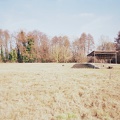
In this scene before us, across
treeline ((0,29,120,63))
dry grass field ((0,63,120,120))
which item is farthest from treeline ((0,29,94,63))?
dry grass field ((0,63,120,120))

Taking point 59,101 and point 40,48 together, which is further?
point 40,48

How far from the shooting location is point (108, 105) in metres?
6.81

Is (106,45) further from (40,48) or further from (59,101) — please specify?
(59,101)

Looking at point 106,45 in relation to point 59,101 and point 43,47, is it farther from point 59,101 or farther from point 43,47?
point 59,101

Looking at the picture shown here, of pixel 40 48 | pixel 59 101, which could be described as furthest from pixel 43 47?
pixel 59 101

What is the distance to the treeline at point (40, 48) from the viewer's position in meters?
46.2

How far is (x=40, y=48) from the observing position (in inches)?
1880

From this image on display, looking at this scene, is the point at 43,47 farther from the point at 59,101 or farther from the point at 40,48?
the point at 59,101

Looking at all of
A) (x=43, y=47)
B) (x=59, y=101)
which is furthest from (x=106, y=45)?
(x=59, y=101)

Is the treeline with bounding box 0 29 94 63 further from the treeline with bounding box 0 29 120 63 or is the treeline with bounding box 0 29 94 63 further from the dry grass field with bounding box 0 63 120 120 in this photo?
the dry grass field with bounding box 0 63 120 120

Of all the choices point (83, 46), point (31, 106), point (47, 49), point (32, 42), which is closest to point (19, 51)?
point (32, 42)

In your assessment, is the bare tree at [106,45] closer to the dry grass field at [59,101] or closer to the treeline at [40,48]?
the treeline at [40,48]

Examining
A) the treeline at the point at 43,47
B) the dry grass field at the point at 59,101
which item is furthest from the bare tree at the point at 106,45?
the dry grass field at the point at 59,101

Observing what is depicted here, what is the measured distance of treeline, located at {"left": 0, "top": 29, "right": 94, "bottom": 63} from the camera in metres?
46.2
